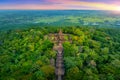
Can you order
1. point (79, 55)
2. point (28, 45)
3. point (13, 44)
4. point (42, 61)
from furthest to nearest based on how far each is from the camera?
point (13, 44) < point (28, 45) < point (79, 55) < point (42, 61)

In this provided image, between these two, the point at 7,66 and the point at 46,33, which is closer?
the point at 7,66

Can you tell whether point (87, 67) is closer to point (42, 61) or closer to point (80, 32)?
point (42, 61)

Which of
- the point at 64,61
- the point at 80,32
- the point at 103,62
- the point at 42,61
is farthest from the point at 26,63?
the point at 80,32

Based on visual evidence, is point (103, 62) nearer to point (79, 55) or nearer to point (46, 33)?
point (79, 55)

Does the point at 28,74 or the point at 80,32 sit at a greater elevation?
the point at 80,32

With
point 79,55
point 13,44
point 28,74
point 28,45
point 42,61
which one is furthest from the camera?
point 13,44

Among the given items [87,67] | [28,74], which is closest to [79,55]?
[87,67]
